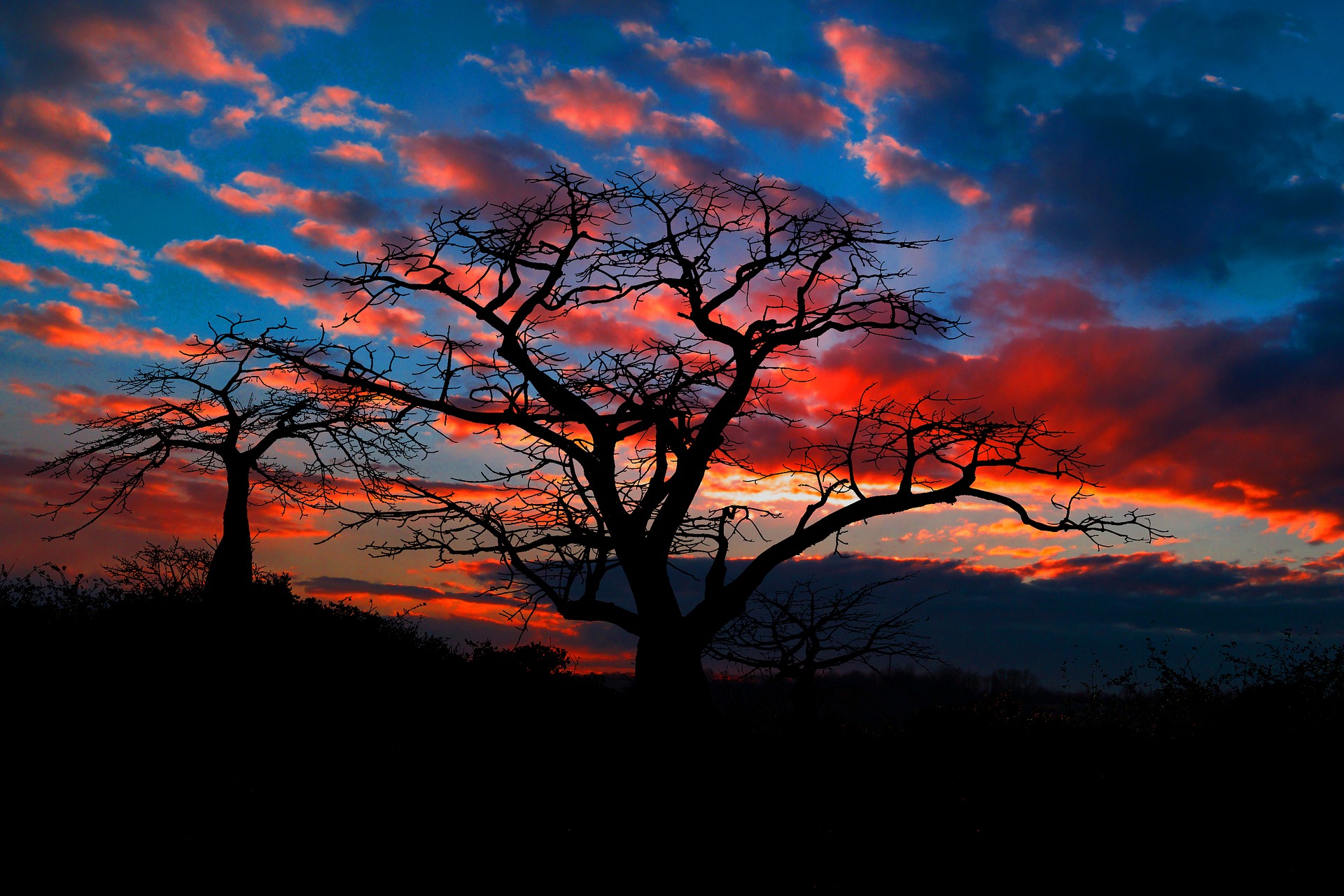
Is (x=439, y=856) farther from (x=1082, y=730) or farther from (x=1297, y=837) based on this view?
(x=1082, y=730)

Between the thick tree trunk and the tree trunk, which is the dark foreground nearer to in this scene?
the thick tree trunk

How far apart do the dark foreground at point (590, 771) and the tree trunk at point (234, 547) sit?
1371 mm

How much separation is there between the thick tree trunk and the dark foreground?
0.19m

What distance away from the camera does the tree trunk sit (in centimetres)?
1781

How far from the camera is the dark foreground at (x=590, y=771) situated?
8.59 metres

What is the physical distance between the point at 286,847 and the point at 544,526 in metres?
4.87

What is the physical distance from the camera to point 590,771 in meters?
11.4

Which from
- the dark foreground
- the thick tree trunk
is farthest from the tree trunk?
the thick tree trunk

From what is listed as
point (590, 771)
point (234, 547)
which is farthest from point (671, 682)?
point (234, 547)

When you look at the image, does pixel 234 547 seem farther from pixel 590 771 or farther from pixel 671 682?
pixel 671 682

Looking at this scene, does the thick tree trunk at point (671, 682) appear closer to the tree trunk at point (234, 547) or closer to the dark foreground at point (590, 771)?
the dark foreground at point (590, 771)

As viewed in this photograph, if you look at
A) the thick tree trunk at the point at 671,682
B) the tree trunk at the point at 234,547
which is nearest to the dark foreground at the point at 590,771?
the thick tree trunk at the point at 671,682

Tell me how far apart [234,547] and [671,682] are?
11.8m

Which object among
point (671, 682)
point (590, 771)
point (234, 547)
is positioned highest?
point (234, 547)
